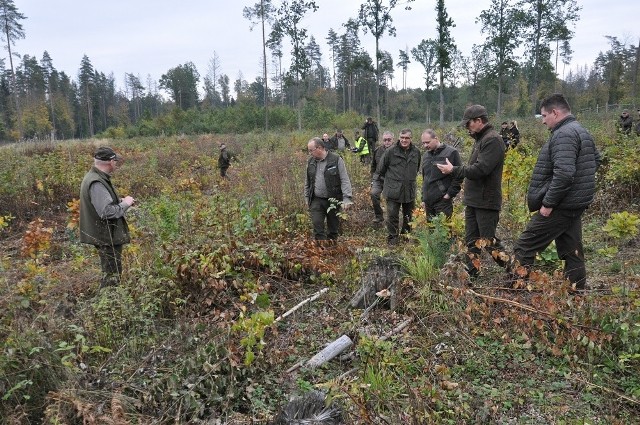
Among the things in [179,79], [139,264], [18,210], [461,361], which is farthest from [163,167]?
[179,79]

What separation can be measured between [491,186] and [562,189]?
867mm

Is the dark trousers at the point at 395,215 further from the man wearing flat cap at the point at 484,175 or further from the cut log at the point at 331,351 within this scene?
the cut log at the point at 331,351

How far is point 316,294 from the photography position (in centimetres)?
465

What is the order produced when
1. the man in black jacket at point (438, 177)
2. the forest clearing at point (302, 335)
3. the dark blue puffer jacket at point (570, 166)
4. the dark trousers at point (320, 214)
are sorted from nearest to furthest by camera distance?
the forest clearing at point (302, 335) → the dark blue puffer jacket at point (570, 166) → the man in black jacket at point (438, 177) → the dark trousers at point (320, 214)

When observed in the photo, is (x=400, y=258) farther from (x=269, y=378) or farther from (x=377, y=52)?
(x=377, y=52)

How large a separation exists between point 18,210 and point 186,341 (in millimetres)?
8822

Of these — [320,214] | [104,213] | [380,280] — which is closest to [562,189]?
[380,280]

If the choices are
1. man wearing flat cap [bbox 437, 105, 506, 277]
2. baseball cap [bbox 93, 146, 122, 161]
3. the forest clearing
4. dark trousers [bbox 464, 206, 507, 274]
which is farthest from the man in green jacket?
baseball cap [bbox 93, 146, 122, 161]

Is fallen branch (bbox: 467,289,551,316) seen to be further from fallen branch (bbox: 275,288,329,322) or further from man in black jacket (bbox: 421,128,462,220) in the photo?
man in black jacket (bbox: 421,128,462,220)

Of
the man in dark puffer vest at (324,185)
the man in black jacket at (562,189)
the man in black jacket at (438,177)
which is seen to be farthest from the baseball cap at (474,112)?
the man in dark puffer vest at (324,185)

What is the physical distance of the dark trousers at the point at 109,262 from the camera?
4.31m

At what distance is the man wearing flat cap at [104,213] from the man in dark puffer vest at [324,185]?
2.69 metres

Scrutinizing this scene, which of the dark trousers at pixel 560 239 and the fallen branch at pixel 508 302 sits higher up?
the dark trousers at pixel 560 239

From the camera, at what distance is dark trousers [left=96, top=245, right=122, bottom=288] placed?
14.1 feet
